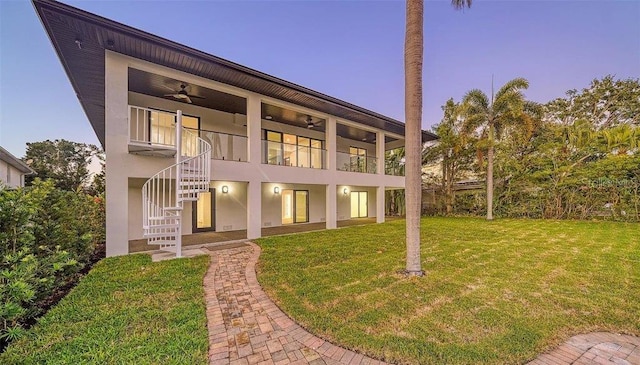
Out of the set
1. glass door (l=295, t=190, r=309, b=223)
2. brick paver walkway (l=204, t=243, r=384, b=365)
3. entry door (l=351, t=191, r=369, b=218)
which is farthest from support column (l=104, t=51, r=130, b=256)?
entry door (l=351, t=191, r=369, b=218)

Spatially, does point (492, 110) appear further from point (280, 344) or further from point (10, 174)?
→ point (10, 174)

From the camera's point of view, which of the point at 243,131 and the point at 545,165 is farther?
the point at 545,165

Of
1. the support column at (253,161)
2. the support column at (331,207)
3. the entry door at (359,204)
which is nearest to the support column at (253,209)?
the support column at (253,161)

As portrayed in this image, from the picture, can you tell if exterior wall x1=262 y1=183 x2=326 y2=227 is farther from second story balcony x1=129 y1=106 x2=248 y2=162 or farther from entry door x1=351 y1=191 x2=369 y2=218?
entry door x1=351 y1=191 x2=369 y2=218

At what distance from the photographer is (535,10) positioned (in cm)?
1152

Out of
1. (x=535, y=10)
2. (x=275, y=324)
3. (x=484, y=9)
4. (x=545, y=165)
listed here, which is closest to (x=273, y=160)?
(x=275, y=324)

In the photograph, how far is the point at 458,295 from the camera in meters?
4.08

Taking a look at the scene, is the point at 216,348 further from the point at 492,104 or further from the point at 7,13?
the point at 492,104

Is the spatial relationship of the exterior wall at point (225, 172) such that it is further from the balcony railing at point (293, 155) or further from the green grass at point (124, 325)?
the green grass at point (124, 325)

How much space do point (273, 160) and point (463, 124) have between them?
1165cm

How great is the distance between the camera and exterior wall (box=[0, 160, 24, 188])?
41.9 feet

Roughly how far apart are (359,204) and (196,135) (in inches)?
454

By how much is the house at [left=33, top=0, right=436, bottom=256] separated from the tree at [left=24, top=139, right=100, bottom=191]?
14787mm

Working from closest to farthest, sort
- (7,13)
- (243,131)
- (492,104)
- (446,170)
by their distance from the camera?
(7,13), (243,131), (492,104), (446,170)
